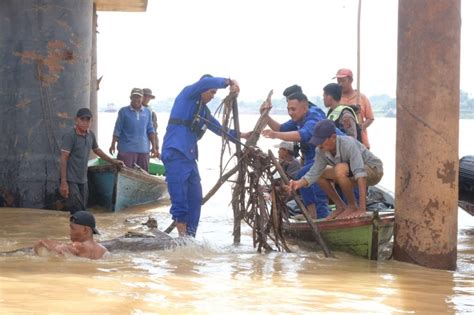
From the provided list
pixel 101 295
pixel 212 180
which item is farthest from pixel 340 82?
pixel 212 180

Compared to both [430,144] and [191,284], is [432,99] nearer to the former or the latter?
[430,144]

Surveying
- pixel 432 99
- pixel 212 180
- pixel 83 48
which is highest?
pixel 83 48

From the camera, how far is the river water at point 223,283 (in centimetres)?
554

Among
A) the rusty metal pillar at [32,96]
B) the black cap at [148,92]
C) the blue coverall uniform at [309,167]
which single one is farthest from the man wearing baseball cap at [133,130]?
the blue coverall uniform at [309,167]

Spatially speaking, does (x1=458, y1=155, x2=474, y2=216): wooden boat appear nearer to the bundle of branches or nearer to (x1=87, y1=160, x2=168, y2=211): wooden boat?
the bundle of branches

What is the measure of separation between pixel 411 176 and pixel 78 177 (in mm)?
4333

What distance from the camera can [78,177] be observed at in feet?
34.4

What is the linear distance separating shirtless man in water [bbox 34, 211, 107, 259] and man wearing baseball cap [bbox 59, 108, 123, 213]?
290 centimetres

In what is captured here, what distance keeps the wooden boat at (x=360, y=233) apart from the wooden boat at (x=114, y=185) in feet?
15.1

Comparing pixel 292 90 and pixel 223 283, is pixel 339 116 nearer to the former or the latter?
pixel 292 90

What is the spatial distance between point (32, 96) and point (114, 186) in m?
1.77

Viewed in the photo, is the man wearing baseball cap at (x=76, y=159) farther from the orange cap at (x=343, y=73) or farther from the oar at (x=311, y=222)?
the orange cap at (x=343, y=73)

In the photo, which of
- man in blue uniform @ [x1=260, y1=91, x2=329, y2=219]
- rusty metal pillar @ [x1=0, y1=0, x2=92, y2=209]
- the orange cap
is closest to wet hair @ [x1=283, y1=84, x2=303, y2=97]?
man in blue uniform @ [x1=260, y1=91, x2=329, y2=219]

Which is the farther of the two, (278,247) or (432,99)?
(278,247)
